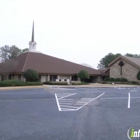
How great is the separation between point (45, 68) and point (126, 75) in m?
16.2

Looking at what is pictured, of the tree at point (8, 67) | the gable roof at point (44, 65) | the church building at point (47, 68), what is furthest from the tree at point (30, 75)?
the tree at point (8, 67)

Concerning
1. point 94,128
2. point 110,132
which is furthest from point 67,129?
point 110,132

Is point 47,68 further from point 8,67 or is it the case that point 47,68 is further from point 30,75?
point 8,67

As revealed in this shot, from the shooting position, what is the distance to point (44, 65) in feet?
124

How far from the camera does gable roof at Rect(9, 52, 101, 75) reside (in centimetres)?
3574

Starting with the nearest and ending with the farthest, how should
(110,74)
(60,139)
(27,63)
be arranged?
(60,139) < (27,63) < (110,74)

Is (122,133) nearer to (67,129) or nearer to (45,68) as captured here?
(67,129)

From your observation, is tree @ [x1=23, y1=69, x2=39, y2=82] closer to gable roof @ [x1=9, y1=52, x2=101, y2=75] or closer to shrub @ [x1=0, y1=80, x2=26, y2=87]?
gable roof @ [x1=9, y1=52, x2=101, y2=75]

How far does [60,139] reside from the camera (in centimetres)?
551

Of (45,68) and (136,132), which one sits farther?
(45,68)

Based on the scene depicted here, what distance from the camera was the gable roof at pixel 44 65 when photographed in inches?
1407

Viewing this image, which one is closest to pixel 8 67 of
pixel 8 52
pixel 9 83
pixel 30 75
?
pixel 30 75

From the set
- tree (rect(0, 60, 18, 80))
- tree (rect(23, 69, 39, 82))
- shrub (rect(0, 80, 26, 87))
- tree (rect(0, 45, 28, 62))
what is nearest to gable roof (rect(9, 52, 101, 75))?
tree (rect(0, 60, 18, 80))

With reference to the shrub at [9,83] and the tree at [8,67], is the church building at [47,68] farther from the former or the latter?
the shrub at [9,83]
